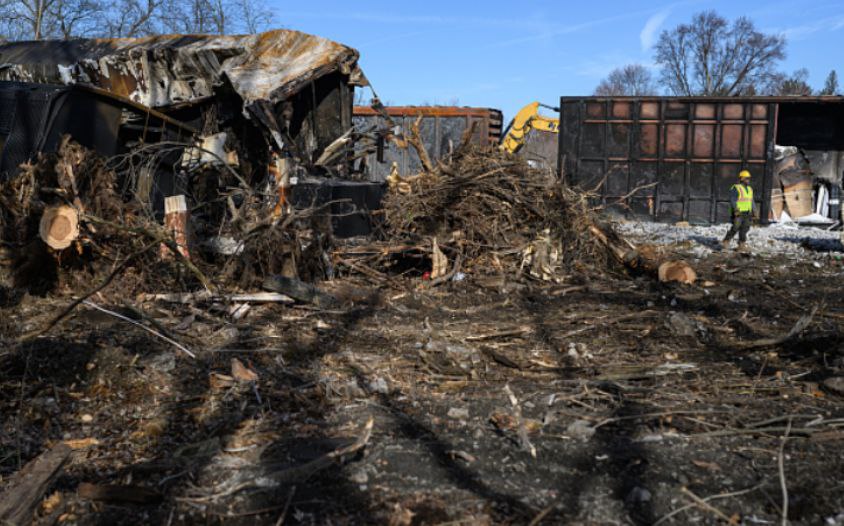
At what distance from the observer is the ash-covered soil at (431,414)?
302 centimetres

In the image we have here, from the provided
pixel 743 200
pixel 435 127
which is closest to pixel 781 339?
pixel 743 200

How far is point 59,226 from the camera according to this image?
6363 mm

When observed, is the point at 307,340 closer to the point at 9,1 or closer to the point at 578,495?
the point at 578,495

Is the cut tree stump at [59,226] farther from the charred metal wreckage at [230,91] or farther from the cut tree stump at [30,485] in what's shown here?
the cut tree stump at [30,485]

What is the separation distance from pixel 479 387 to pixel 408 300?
297 cm

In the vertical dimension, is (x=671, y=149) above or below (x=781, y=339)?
above

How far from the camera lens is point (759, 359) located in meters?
5.25

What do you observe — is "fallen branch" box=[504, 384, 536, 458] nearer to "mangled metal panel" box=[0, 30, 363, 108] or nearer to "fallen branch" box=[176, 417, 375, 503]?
"fallen branch" box=[176, 417, 375, 503]

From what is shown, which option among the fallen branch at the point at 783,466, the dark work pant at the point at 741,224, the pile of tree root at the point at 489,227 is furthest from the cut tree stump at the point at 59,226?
the dark work pant at the point at 741,224

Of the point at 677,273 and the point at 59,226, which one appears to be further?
the point at 677,273

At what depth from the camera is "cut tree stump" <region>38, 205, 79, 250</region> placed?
6301 mm

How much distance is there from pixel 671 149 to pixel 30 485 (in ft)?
47.0

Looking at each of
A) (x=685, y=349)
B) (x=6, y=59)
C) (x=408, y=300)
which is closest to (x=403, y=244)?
(x=408, y=300)

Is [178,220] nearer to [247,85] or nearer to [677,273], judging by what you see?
[247,85]
